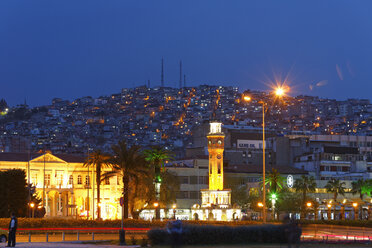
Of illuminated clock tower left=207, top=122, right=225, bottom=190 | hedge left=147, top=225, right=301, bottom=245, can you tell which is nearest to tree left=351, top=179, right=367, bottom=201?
illuminated clock tower left=207, top=122, right=225, bottom=190

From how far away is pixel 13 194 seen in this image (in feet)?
275

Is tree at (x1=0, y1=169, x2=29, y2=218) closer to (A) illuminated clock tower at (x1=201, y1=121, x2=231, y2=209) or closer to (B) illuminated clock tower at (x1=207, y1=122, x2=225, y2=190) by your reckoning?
(A) illuminated clock tower at (x1=201, y1=121, x2=231, y2=209)

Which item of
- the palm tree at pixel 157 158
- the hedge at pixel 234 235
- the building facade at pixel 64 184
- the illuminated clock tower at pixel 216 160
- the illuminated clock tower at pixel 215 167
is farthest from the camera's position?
the building facade at pixel 64 184

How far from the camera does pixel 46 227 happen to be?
6425 cm

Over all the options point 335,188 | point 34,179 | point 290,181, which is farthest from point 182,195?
point 34,179

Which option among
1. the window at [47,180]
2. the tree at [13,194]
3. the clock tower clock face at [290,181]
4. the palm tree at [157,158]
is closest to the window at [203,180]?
the clock tower clock face at [290,181]

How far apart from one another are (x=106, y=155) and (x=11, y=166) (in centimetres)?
1442

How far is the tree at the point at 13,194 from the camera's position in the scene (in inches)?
3250

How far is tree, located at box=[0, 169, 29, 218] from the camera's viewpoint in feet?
271

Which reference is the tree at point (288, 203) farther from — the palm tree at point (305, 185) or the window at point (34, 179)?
the window at point (34, 179)

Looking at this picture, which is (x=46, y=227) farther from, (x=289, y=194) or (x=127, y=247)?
(x=289, y=194)

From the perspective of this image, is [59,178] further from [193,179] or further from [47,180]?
[193,179]

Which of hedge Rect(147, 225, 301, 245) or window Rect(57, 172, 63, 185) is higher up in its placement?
window Rect(57, 172, 63, 185)

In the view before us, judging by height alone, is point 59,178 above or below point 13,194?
above
